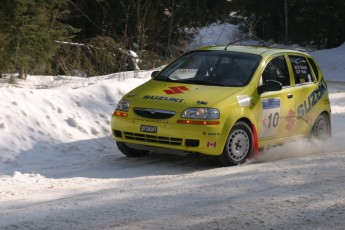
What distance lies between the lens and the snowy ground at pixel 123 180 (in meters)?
6.05

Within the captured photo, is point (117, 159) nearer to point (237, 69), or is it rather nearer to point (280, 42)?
point (237, 69)

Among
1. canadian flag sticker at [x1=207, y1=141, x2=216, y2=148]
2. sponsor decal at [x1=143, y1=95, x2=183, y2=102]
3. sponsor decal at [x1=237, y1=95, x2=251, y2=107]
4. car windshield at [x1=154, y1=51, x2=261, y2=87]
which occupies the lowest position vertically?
canadian flag sticker at [x1=207, y1=141, x2=216, y2=148]

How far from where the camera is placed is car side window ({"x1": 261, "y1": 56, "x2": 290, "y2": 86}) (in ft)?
32.3

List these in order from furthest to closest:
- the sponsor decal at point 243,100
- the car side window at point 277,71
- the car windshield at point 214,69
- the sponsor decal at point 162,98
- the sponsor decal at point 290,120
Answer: the sponsor decal at point 290,120
the car side window at point 277,71
the car windshield at point 214,69
the sponsor decal at point 243,100
the sponsor decal at point 162,98

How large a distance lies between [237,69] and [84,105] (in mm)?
3252

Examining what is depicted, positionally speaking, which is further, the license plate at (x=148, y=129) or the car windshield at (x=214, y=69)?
the car windshield at (x=214, y=69)

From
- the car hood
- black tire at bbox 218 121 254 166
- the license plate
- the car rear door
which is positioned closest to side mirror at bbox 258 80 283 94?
the car hood

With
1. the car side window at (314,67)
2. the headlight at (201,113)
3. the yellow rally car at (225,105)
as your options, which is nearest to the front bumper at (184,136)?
the yellow rally car at (225,105)

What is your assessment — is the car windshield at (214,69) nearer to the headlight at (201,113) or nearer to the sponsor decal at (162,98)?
the sponsor decal at (162,98)

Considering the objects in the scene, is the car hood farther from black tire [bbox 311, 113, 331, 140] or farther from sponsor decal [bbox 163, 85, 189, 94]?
black tire [bbox 311, 113, 331, 140]

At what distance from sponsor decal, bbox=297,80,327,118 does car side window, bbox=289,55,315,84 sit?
218mm

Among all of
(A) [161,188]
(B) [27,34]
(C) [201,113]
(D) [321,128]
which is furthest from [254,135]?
(B) [27,34]

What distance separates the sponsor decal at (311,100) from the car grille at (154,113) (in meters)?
2.46

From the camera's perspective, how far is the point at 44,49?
1716 cm
